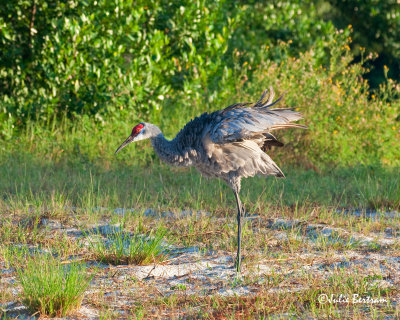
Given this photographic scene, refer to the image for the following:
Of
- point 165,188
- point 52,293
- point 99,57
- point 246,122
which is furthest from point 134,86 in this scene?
point 52,293

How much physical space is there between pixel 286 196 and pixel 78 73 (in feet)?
13.2

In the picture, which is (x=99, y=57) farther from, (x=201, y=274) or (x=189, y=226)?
(x=201, y=274)

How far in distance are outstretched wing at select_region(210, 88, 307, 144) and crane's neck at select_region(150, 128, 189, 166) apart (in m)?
0.42

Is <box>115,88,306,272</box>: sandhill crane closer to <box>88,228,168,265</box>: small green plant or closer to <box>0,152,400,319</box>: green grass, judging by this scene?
<box>0,152,400,319</box>: green grass

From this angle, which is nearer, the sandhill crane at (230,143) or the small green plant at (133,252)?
the small green plant at (133,252)

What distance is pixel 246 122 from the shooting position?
5.22 m

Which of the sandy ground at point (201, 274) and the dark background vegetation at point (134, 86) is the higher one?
the dark background vegetation at point (134, 86)

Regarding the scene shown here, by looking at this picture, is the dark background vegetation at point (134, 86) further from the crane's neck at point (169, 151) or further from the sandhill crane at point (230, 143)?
the sandhill crane at point (230, 143)

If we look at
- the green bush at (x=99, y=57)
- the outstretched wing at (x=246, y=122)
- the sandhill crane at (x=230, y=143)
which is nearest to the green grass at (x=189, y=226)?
the sandhill crane at (x=230, y=143)

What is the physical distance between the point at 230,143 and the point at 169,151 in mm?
579
